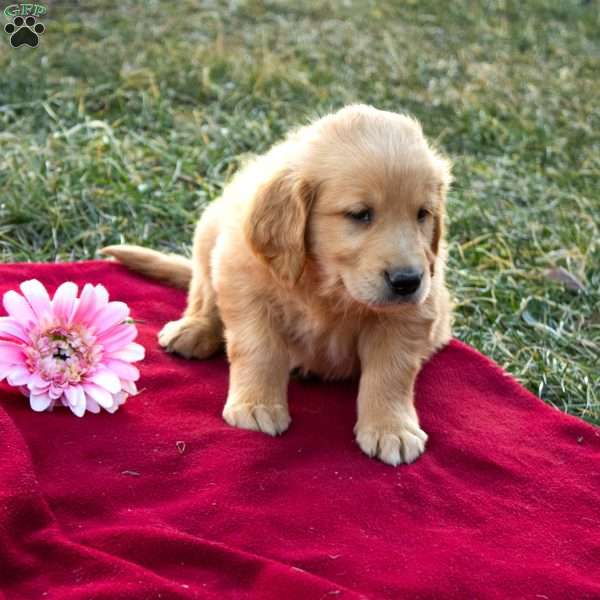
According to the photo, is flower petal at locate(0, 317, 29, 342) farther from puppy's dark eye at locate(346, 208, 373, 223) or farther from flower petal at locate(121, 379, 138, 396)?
puppy's dark eye at locate(346, 208, 373, 223)

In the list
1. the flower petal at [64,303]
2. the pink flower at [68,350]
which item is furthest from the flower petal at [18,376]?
the flower petal at [64,303]

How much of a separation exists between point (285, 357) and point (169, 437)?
1.63 ft

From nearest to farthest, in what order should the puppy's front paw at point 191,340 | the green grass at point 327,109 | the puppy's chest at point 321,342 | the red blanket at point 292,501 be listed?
the red blanket at point 292,501, the puppy's chest at point 321,342, the puppy's front paw at point 191,340, the green grass at point 327,109

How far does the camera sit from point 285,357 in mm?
3385

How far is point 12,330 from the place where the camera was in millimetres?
3150

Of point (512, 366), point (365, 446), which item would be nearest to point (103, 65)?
point (512, 366)

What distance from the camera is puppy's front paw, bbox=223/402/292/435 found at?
3.21 meters

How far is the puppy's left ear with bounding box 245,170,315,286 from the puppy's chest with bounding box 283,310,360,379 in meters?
0.21

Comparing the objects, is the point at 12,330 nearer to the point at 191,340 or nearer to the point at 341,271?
the point at 191,340

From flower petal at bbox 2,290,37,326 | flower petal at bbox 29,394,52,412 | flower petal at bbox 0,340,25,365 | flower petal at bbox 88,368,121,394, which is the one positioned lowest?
flower petal at bbox 29,394,52,412

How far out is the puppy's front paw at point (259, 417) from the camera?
3.21 m

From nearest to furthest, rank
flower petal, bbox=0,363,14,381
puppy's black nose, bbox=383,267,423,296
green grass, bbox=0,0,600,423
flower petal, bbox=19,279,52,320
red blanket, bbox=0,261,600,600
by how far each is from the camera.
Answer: red blanket, bbox=0,261,600,600, puppy's black nose, bbox=383,267,423,296, flower petal, bbox=0,363,14,381, flower petal, bbox=19,279,52,320, green grass, bbox=0,0,600,423

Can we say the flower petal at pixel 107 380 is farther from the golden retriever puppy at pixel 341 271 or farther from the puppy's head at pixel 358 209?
the puppy's head at pixel 358 209

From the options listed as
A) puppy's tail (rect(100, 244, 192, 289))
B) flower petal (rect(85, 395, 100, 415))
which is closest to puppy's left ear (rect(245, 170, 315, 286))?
flower petal (rect(85, 395, 100, 415))
